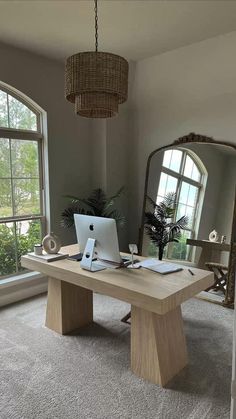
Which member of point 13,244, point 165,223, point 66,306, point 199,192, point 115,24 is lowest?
point 66,306

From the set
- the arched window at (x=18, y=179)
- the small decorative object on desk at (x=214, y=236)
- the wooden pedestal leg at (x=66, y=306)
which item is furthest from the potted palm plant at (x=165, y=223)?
the arched window at (x=18, y=179)

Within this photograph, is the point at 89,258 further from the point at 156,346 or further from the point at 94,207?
the point at 94,207

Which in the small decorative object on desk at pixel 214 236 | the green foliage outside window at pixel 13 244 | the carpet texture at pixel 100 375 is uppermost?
the small decorative object on desk at pixel 214 236

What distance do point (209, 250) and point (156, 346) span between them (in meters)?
1.75

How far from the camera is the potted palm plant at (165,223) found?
12.6 ft

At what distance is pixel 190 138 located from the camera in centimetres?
381

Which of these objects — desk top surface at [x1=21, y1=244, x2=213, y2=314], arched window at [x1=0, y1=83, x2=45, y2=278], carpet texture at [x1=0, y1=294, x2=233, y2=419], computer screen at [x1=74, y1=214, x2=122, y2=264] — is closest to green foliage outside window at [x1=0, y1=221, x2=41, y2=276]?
arched window at [x1=0, y1=83, x2=45, y2=278]

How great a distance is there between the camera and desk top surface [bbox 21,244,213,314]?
6.53 feet

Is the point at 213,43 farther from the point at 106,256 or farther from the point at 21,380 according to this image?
the point at 21,380

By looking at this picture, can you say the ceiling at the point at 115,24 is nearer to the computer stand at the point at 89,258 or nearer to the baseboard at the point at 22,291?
the computer stand at the point at 89,258

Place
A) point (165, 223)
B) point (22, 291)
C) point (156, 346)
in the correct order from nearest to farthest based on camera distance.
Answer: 1. point (156, 346)
2. point (22, 291)
3. point (165, 223)

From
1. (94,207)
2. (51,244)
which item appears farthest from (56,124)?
(51,244)

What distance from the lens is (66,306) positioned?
2879 millimetres

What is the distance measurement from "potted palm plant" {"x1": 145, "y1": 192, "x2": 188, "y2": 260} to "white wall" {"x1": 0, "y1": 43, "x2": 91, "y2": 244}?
41.8 inches
